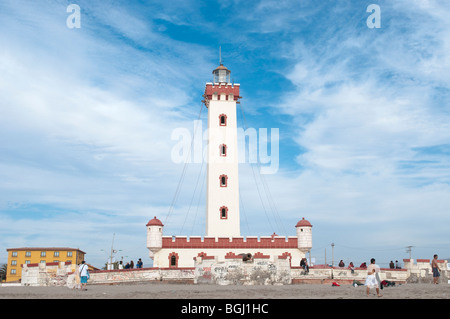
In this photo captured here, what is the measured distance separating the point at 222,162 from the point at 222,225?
5.77 m

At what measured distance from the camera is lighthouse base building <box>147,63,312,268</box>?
112 feet

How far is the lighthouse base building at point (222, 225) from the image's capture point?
34031mm

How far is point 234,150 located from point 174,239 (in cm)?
989

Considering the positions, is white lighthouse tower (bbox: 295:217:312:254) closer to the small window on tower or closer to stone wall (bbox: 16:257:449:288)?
stone wall (bbox: 16:257:449:288)

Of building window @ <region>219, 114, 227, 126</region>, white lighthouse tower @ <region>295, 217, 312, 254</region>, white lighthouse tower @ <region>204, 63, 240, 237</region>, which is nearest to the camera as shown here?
white lighthouse tower @ <region>295, 217, 312, 254</region>

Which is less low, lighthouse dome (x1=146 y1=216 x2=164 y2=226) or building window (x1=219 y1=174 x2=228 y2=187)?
building window (x1=219 y1=174 x2=228 y2=187)

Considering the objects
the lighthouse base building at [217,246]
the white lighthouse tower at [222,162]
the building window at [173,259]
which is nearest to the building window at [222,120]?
the white lighthouse tower at [222,162]

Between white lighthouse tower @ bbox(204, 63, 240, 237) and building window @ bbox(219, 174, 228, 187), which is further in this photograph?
building window @ bbox(219, 174, 228, 187)

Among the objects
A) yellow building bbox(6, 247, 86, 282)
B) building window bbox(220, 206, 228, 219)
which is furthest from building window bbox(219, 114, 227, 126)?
yellow building bbox(6, 247, 86, 282)

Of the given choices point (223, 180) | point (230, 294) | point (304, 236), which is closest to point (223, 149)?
point (223, 180)

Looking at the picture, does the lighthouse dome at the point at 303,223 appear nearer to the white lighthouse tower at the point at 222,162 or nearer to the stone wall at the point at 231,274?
the white lighthouse tower at the point at 222,162
